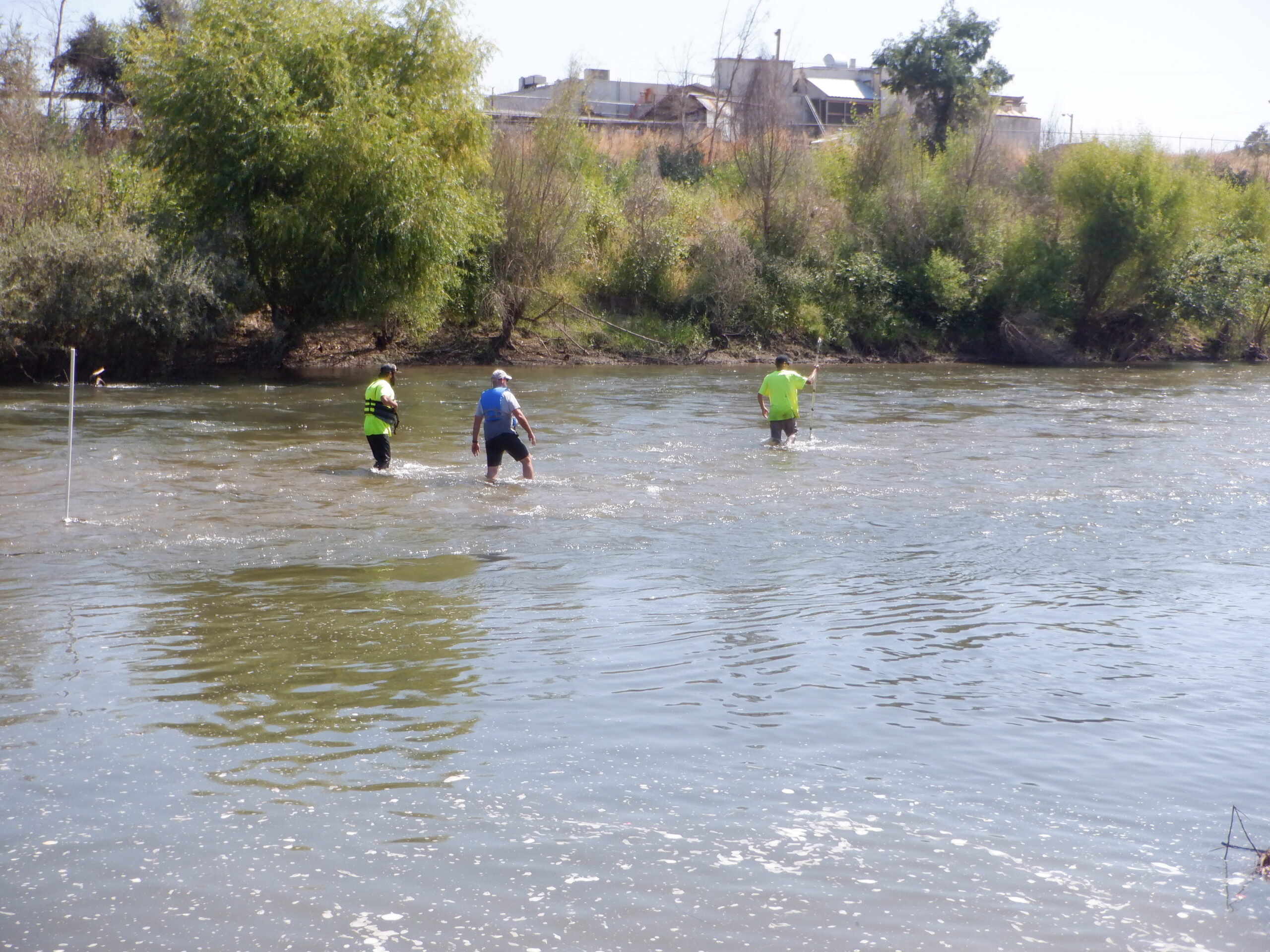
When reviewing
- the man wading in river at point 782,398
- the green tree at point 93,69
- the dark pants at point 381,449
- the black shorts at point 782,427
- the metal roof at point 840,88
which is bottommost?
the dark pants at point 381,449

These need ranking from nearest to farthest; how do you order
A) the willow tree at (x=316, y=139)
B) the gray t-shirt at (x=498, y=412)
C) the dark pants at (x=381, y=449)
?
the gray t-shirt at (x=498, y=412) < the dark pants at (x=381, y=449) < the willow tree at (x=316, y=139)

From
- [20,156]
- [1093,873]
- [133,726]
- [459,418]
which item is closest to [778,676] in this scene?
[1093,873]

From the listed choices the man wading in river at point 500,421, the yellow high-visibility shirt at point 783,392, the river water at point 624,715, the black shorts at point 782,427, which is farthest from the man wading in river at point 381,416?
the black shorts at point 782,427

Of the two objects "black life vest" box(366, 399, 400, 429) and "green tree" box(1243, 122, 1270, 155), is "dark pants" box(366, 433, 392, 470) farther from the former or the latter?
"green tree" box(1243, 122, 1270, 155)

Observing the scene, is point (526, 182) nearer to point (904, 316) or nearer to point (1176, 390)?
point (904, 316)

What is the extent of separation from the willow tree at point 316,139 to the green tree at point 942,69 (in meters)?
29.8

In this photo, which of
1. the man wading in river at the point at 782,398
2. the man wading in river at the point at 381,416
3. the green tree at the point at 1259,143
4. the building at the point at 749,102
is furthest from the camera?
the green tree at the point at 1259,143

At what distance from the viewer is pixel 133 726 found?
271 inches

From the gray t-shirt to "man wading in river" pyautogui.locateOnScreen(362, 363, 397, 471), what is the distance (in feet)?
4.34

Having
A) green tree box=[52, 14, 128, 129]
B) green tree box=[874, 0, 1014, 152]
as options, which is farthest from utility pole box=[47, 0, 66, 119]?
green tree box=[874, 0, 1014, 152]

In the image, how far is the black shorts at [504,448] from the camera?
16.0 m

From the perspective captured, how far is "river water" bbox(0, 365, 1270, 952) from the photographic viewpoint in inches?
201

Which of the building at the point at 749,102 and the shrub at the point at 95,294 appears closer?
the shrub at the point at 95,294

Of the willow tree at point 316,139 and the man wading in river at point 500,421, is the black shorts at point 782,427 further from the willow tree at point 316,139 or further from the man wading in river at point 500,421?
the willow tree at point 316,139
